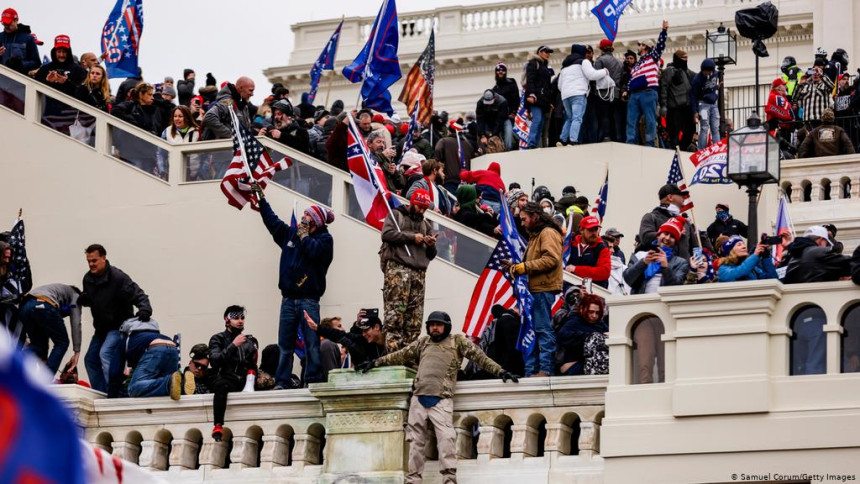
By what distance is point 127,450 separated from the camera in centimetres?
1343

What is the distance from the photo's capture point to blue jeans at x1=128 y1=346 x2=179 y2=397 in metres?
13.6

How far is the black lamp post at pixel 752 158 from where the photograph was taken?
486 inches

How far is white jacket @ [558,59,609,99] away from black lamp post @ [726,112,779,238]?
9179 millimetres

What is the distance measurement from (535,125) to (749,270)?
39.3 feet

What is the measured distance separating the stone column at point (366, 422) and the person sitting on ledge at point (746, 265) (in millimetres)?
2593

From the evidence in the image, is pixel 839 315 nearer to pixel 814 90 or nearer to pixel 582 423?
pixel 582 423

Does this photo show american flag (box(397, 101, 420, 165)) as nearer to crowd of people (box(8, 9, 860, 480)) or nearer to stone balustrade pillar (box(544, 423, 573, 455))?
crowd of people (box(8, 9, 860, 480))

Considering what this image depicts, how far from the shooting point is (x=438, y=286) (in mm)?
17406

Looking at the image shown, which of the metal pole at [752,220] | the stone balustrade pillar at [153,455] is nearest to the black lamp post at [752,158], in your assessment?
the metal pole at [752,220]

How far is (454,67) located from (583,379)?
3642 cm

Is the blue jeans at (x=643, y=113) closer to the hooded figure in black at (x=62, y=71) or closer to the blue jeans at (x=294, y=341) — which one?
the hooded figure in black at (x=62, y=71)

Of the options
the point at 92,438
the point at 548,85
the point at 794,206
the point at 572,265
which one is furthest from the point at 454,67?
the point at 92,438

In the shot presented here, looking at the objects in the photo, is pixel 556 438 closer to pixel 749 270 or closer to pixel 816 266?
pixel 749 270

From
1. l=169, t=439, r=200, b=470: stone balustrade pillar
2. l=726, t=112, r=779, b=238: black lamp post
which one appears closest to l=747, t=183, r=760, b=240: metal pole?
l=726, t=112, r=779, b=238: black lamp post
